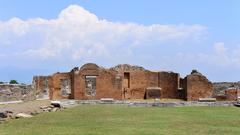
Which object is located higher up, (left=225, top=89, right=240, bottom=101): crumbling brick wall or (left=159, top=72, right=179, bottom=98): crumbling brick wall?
(left=159, top=72, right=179, bottom=98): crumbling brick wall

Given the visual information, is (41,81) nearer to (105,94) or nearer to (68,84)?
(68,84)

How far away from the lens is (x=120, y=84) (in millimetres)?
44719

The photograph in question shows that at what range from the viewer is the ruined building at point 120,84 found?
44750mm

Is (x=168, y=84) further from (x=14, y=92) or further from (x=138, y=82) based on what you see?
(x=14, y=92)

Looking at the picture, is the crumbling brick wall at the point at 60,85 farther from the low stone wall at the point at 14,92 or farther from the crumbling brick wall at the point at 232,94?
the crumbling brick wall at the point at 232,94

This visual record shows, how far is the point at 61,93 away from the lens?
45.8 metres

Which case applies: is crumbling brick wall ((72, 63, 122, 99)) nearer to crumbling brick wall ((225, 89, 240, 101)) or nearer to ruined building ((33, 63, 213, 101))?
ruined building ((33, 63, 213, 101))

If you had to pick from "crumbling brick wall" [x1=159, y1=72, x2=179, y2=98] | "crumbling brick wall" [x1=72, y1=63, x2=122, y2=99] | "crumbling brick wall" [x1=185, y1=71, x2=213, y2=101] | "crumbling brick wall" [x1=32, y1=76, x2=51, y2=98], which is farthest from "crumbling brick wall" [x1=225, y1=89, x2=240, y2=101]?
"crumbling brick wall" [x1=32, y1=76, x2=51, y2=98]

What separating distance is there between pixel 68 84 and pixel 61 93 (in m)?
1.06

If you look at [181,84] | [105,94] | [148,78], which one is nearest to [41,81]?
[105,94]

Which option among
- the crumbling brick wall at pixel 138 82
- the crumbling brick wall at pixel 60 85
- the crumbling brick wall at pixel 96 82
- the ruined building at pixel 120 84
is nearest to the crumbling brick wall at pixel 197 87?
the ruined building at pixel 120 84

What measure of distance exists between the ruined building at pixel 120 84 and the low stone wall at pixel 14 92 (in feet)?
23.0

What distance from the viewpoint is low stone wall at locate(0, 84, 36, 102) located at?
33.4 metres

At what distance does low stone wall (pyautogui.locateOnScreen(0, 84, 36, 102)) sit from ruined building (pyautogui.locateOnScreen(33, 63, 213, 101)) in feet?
23.0
